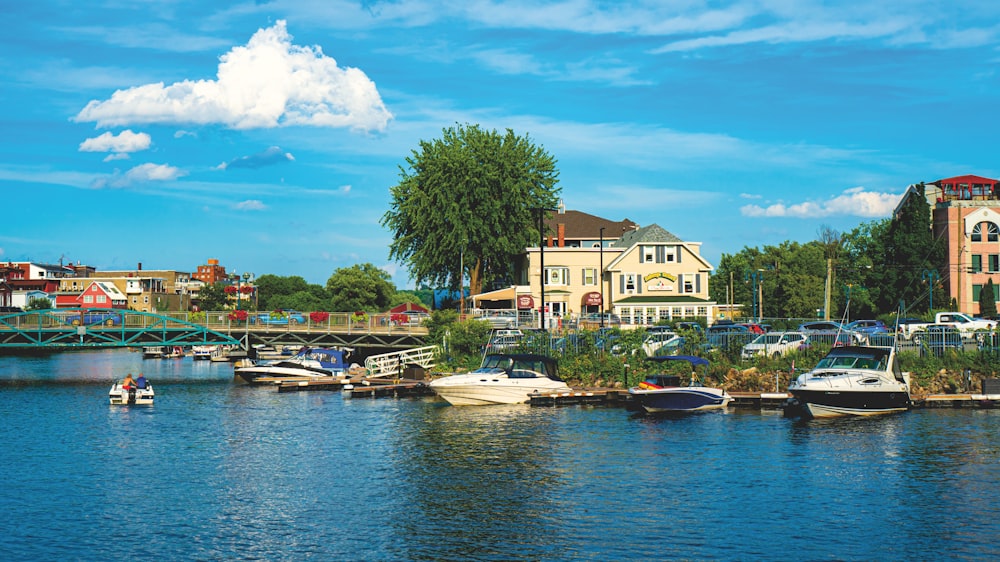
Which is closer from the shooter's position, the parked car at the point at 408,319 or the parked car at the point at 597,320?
the parked car at the point at 597,320

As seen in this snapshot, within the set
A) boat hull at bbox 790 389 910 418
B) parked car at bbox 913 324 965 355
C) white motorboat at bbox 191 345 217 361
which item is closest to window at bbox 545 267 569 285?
parked car at bbox 913 324 965 355

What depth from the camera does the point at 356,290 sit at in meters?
163

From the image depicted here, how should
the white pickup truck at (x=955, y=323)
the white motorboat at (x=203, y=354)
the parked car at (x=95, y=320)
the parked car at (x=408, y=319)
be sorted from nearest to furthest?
the white pickup truck at (x=955, y=323)
the parked car at (x=95, y=320)
the parked car at (x=408, y=319)
the white motorboat at (x=203, y=354)

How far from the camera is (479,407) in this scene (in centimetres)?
5431

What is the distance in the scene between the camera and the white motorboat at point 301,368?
76500 millimetres

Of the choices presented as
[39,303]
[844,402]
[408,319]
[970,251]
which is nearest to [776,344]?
[844,402]

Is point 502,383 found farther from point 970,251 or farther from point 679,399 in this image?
point 970,251

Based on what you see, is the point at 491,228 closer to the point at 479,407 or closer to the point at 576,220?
the point at 576,220

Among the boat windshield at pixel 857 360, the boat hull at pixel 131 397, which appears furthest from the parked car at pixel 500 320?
the boat windshield at pixel 857 360

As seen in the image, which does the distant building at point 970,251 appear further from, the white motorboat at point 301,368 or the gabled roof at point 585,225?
the white motorboat at point 301,368

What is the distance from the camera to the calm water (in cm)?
2564

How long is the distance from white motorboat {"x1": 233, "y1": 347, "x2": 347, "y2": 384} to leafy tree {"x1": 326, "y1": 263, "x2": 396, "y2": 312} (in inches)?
3098

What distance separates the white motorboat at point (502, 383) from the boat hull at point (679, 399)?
7.12 metres

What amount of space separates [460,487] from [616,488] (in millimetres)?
5202
